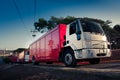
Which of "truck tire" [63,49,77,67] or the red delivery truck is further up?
the red delivery truck

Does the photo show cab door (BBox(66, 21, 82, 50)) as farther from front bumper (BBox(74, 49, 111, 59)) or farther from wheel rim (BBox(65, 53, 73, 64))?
wheel rim (BBox(65, 53, 73, 64))

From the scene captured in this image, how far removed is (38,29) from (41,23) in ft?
5.46

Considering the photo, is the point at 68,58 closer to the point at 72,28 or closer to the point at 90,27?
the point at 72,28

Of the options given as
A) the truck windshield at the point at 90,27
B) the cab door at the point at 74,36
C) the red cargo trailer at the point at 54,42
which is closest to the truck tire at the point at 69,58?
the cab door at the point at 74,36

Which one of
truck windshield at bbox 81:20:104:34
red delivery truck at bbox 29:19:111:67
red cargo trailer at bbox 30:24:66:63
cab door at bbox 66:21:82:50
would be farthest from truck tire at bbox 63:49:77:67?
truck windshield at bbox 81:20:104:34

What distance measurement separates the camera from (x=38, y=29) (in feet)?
144

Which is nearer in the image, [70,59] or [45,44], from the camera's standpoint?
[70,59]

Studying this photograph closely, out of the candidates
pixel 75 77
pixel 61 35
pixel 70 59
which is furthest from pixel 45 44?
pixel 75 77

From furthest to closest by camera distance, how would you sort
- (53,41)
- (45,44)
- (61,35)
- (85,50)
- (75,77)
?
(45,44) → (53,41) → (61,35) → (85,50) → (75,77)

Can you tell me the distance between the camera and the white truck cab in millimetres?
9672

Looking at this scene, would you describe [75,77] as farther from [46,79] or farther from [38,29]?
[38,29]

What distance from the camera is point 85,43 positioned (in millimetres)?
9672

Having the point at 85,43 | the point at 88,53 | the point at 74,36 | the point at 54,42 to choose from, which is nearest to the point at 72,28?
the point at 74,36

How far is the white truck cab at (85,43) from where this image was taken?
31.7 ft
